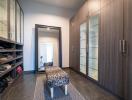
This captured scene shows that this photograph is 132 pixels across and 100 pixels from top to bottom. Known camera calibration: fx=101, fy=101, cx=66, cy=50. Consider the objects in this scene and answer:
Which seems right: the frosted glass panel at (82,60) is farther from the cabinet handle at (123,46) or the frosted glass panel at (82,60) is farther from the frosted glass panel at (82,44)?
the cabinet handle at (123,46)

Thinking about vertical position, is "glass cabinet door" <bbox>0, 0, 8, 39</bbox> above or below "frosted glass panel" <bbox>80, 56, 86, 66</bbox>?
above

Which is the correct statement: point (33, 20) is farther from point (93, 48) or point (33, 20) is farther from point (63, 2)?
point (93, 48)

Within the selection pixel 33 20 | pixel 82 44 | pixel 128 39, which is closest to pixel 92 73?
pixel 82 44

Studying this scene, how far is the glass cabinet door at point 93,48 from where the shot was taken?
121 inches

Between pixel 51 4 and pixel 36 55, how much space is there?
2.50 metres

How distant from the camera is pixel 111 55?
2.34 metres

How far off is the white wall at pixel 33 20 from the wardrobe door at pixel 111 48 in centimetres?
287

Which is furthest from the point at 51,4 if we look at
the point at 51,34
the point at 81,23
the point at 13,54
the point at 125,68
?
the point at 125,68

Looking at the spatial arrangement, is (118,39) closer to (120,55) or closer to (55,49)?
(120,55)

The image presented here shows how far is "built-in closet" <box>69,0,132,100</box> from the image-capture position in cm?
193

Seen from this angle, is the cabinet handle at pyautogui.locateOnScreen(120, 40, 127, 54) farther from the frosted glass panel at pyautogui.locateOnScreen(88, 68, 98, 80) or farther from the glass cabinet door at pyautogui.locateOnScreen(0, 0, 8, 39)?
the glass cabinet door at pyautogui.locateOnScreen(0, 0, 8, 39)

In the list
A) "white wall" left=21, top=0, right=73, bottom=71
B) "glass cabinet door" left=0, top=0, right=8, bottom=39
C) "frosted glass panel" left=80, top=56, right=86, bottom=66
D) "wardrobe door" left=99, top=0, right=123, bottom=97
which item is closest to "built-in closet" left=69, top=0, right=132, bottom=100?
"wardrobe door" left=99, top=0, right=123, bottom=97

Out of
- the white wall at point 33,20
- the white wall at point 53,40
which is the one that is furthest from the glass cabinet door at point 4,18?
the white wall at point 53,40

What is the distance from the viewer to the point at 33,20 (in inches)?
183
